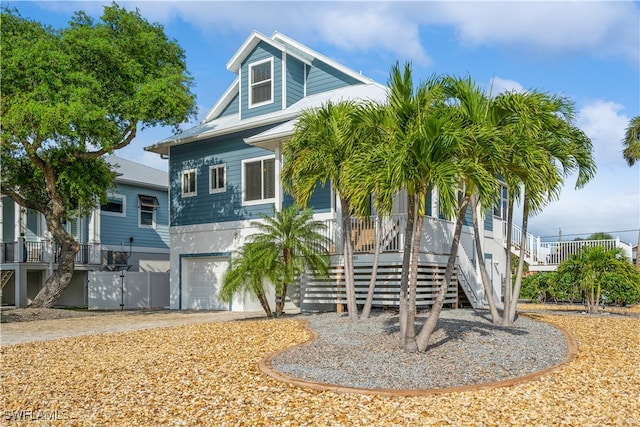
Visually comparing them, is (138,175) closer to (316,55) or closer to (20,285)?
(20,285)

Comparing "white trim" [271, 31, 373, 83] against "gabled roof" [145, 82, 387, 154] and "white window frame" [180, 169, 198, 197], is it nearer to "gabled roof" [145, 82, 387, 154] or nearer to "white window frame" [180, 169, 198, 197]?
"gabled roof" [145, 82, 387, 154]

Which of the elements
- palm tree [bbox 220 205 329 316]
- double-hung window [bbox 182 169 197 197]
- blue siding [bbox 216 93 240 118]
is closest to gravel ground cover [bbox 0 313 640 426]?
palm tree [bbox 220 205 329 316]

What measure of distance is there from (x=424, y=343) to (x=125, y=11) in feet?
46.6

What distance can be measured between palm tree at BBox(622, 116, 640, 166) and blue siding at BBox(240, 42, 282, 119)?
17286 mm

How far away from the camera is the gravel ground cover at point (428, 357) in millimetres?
6832

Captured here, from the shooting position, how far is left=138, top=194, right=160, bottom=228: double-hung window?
2595 cm

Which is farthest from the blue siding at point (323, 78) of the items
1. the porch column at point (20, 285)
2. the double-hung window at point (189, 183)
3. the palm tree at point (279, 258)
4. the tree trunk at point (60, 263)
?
the porch column at point (20, 285)

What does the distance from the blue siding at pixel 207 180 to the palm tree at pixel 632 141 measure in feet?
58.9

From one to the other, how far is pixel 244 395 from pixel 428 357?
2719mm

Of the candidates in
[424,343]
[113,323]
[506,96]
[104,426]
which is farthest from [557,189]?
[113,323]

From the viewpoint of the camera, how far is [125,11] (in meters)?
17.6

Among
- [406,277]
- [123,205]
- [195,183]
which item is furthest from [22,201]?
[406,277]

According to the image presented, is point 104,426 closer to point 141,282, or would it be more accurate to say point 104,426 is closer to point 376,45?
point 376,45

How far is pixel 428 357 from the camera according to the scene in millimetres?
7848
